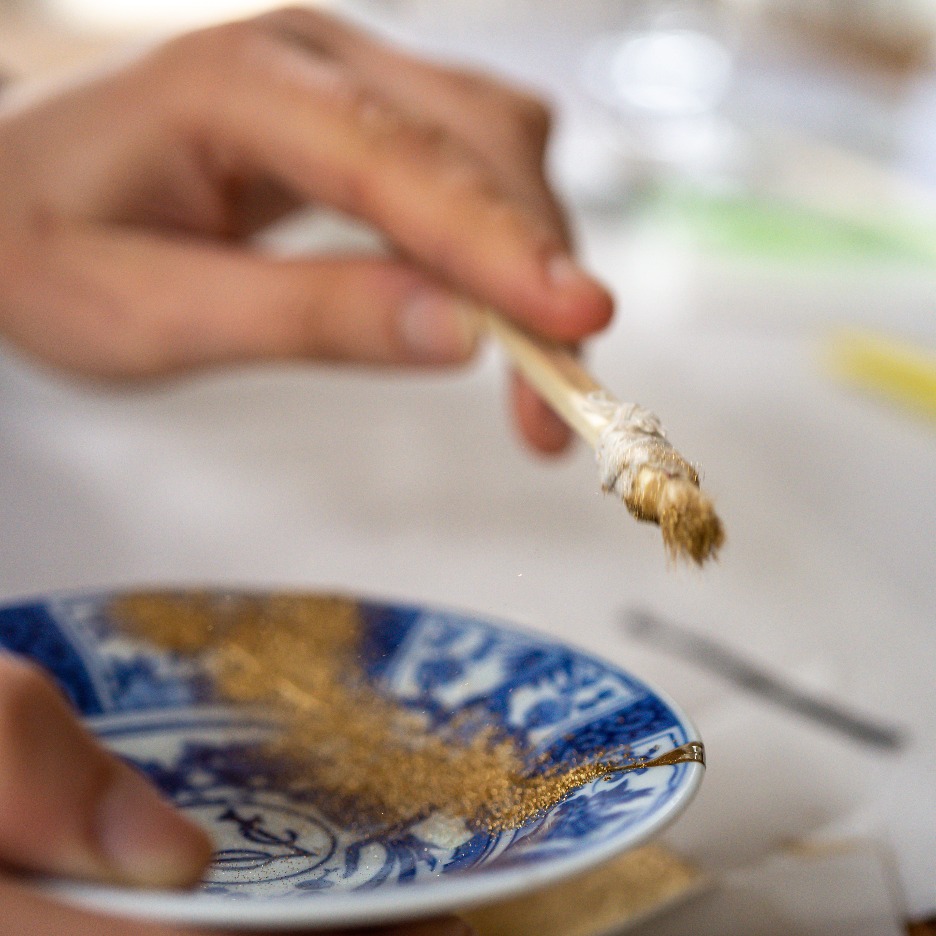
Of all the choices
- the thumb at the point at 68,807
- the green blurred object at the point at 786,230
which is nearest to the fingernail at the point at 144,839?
the thumb at the point at 68,807

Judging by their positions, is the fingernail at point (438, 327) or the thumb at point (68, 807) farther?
the fingernail at point (438, 327)

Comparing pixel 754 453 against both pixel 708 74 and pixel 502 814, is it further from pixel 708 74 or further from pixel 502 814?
pixel 708 74

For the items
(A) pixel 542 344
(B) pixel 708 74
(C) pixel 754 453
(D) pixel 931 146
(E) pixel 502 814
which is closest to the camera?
(E) pixel 502 814

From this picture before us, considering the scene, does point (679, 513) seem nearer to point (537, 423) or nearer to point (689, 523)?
point (689, 523)

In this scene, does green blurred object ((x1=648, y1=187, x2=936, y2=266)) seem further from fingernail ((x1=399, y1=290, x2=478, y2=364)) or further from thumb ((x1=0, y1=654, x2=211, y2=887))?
thumb ((x1=0, y1=654, x2=211, y2=887))

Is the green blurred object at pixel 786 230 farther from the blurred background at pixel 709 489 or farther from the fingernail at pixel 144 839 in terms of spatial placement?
the fingernail at pixel 144 839

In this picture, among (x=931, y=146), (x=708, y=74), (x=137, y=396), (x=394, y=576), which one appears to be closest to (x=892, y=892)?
(x=394, y=576)

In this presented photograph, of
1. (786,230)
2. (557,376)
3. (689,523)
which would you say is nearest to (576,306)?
(557,376)
